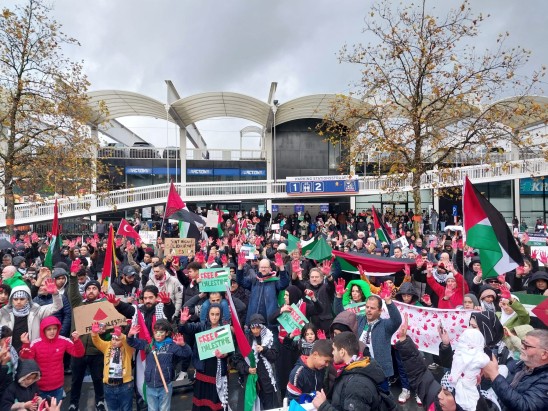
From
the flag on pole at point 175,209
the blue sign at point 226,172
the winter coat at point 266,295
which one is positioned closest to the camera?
the winter coat at point 266,295

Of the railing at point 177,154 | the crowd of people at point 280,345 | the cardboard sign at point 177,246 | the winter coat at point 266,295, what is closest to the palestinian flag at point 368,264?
the crowd of people at point 280,345

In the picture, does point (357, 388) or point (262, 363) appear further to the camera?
point (262, 363)

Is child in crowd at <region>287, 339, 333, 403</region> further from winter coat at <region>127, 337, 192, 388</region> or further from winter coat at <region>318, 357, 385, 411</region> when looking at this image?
winter coat at <region>127, 337, 192, 388</region>

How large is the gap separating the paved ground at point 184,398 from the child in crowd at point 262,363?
490mm

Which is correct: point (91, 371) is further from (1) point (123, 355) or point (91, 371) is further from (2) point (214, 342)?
(2) point (214, 342)

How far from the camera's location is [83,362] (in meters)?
5.03

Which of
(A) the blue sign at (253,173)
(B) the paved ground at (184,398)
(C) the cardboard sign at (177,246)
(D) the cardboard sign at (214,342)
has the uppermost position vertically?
(A) the blue sign at (253,173)

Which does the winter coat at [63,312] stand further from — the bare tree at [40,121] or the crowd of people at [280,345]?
the bare tree at [40,121]

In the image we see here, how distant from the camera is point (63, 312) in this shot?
540cm

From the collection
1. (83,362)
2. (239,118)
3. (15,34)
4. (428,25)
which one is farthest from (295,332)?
(239,118)

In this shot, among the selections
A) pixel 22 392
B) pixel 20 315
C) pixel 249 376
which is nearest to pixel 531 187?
pixel 249 376

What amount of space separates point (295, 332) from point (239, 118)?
78.9ft

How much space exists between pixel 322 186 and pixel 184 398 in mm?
18466

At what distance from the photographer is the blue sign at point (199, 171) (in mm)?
28250
